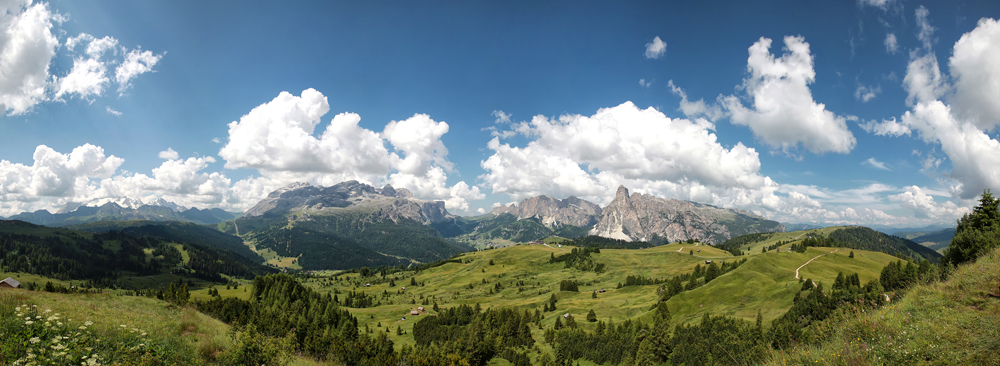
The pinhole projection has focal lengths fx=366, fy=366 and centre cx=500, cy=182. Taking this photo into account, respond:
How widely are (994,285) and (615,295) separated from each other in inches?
6031

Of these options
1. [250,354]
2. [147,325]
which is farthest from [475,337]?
[147,325]

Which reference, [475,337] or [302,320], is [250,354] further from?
[475,337]

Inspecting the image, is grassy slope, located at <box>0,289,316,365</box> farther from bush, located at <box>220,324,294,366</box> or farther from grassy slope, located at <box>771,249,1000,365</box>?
grassy slope, located at <box>771,249,1000,365</box>

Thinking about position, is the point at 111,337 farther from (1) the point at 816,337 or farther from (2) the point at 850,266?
(2) the point at 850,266


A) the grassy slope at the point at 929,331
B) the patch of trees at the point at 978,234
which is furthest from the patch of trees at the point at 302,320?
the patch of trees at the point at 978,234

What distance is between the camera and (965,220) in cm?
6919

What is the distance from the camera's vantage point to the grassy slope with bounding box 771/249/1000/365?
1520 centimetres

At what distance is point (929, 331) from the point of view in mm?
17078

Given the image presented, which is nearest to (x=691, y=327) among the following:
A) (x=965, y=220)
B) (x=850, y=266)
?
(x=965, y=220)

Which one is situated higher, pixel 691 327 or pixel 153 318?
pixel 153 318

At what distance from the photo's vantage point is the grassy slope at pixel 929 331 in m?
15.2

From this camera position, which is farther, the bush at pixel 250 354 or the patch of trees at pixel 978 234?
the patch of trees at pixel 978 234

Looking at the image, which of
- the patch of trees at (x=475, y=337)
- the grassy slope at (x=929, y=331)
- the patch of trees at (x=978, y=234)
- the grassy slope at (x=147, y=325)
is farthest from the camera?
the patch of trees at (x=475, y=337)

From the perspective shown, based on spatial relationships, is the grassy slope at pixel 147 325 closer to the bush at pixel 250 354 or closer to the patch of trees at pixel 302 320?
the bush at pixel 250 354
